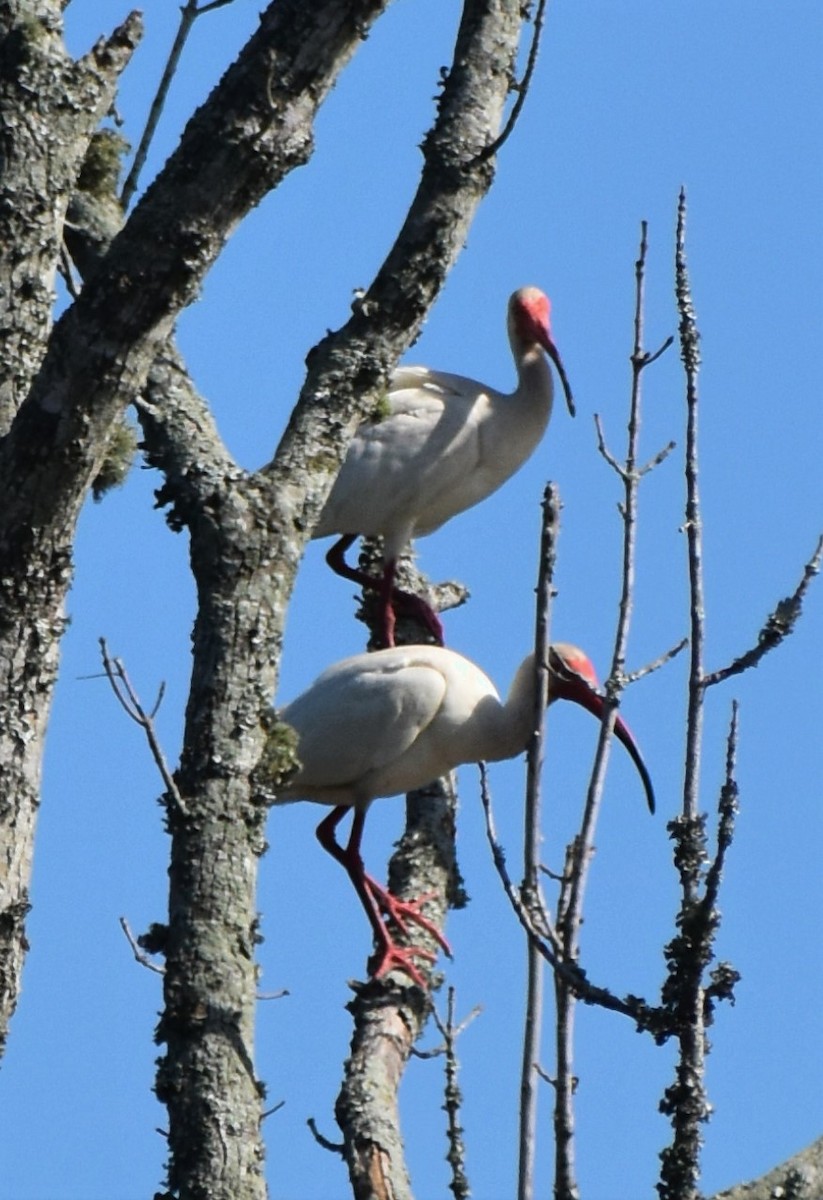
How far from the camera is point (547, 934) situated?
4.21 metres

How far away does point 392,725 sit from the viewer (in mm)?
7902

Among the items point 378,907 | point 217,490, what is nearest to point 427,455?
point 378,907

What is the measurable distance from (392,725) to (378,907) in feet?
2.14

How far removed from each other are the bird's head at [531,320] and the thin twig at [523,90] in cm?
376

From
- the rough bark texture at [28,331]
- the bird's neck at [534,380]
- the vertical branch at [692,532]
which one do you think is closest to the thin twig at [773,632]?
the vertical branch at [692,532]

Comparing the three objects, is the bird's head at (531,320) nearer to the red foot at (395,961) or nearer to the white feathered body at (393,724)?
the white feathered body at (393,724)

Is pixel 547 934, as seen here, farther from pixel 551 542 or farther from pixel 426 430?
pixel 426 430

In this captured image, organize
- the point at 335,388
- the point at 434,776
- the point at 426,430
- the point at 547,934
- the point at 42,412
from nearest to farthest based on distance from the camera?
1. the point at 547,934
2. the point at 42,412
3. the point at 335,388
4. the point at 434,776
5. the point at 426,430

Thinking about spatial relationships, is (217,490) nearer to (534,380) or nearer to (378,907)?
(378,907)

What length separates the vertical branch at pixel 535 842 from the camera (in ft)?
13.5

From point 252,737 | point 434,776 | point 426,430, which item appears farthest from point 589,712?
point 252,737

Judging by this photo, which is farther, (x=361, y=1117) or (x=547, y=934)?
(x=361, y=1117)

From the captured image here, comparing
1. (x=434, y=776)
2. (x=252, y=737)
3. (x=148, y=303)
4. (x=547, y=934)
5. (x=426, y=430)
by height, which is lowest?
(x=547, y=934)

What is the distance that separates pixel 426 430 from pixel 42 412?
4.09m
